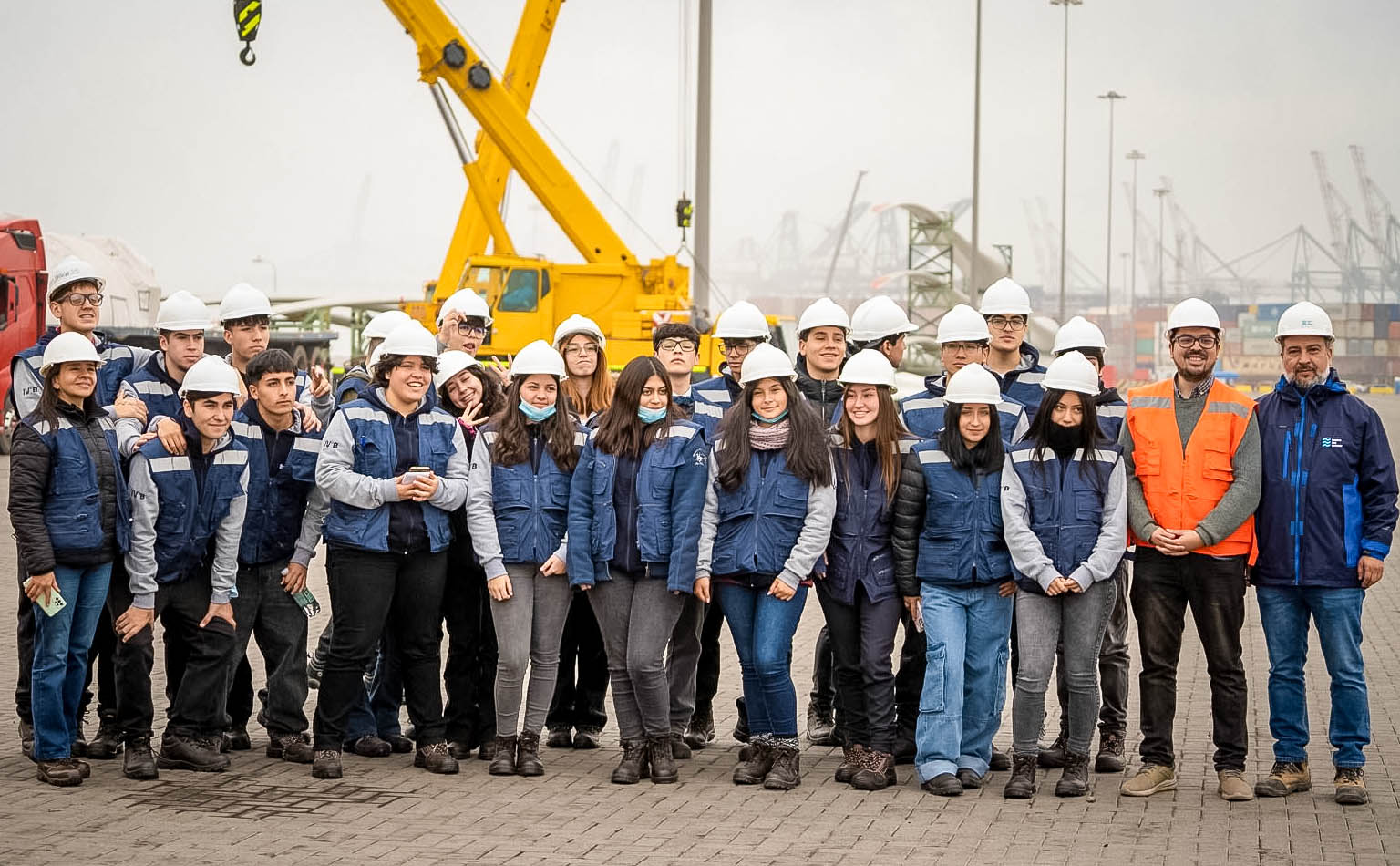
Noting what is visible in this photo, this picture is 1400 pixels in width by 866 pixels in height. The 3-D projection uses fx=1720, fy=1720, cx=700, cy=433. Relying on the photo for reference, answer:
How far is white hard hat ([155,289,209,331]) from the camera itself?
26.1 ft

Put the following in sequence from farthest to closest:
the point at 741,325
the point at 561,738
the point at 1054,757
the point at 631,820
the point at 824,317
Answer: the point at 741,325
the point at 561,738
the point at 824,317
the point at 1054,757
the point at 631,820

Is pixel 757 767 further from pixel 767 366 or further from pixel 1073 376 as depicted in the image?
pixel 1073 376

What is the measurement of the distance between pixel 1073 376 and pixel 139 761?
14.0ft

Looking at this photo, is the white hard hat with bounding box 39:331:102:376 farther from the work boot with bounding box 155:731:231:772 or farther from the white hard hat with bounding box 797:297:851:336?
the white hard hat with bounding box 797:297:851:336

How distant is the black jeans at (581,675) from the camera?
8.27 m

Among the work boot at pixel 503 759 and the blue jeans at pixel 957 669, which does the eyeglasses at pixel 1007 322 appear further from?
the work boot at pixel 503 759

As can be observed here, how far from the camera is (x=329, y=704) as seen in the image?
294 inches

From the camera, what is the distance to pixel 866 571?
24.4 feet

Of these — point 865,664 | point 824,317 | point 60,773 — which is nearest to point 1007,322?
point 824,317

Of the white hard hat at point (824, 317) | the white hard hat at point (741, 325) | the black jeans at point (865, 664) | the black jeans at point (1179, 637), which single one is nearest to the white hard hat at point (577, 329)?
the white hard hat at point (741, 325)

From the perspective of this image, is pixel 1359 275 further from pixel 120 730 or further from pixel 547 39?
pixel 120 730

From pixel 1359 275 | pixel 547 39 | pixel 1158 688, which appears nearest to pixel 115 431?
pixel 1158 688

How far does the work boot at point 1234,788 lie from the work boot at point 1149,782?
0.21m

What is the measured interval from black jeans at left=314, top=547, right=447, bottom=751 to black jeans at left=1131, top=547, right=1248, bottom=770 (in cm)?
308
